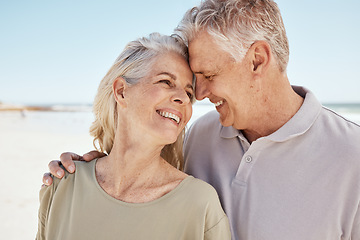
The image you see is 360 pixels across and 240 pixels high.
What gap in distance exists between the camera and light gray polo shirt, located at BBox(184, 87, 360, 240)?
177 cm

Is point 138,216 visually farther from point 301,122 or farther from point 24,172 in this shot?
point 24,172

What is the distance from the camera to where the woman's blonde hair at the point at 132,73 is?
6.52 feet

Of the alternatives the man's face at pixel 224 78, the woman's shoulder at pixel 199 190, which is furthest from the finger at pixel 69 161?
the man's face at pixel 224 78

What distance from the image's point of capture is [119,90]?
2.08m

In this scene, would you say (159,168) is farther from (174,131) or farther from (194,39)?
(194,39)

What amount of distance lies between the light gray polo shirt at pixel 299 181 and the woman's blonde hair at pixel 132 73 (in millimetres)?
572

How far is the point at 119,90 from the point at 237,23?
0.85 meters

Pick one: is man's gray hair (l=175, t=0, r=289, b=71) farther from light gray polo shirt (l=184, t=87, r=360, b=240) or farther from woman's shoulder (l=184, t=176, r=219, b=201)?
woman's shoulder (l=184, t=176, r=219, b=201)

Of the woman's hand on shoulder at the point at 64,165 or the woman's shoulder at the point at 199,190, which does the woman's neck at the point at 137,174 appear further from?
the woman's hand on shoulder at the point at 64,165

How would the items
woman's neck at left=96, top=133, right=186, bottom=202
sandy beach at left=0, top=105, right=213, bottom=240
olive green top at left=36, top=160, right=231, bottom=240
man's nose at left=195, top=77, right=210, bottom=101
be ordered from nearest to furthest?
olive green top at left=36, top=160, right=231, bottom=240
woman's neck at left=96, top=133, right=186, bottom=202
man's nose at left=195, top=77, right=210, bottom=101
sandy beach at left=0, top=105, right=213, bottom=240

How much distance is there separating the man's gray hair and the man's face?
5cm

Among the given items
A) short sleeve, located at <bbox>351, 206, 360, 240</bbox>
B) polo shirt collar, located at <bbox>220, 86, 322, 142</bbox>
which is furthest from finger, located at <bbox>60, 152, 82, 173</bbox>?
short sleeve, located at <bbox>351, 206, 360, 240</bbox>

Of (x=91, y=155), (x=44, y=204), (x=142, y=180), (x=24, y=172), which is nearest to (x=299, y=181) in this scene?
(x=142, y=180)

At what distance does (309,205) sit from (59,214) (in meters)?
1.47
